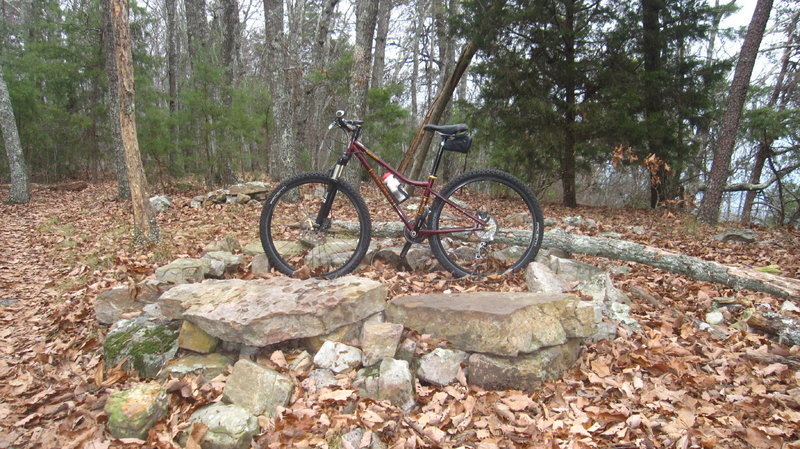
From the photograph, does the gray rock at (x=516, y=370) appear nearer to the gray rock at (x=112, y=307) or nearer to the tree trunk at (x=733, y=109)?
the gray rock at (x=112, y=307)

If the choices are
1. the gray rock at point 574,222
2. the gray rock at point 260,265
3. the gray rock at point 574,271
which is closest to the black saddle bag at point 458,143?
the gray rock at point 574,271

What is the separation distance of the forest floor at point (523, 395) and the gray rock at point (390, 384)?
0.08 meters

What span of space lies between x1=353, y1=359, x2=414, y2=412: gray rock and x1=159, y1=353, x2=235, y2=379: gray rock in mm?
947

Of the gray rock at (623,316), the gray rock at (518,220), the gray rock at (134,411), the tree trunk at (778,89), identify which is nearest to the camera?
the gray rock at (134,411)

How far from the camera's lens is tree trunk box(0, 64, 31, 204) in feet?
32.7

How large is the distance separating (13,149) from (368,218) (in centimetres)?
1143

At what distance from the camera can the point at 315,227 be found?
151 inches

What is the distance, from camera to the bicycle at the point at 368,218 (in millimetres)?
3662

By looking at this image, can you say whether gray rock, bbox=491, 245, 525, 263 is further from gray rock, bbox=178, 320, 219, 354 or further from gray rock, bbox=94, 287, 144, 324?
gray rock, bbox=94, 287, 144, 324

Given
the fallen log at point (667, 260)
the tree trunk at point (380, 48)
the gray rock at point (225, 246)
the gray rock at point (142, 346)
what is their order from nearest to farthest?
the gray rock at point (142, 346), the fallen log at point (667, 260), the gray rock at point (225, 246), the tree trunk at point (380, 48)

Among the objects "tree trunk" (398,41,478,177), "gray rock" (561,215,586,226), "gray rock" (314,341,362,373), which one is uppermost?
"tree trunk" (398,41,478,177)

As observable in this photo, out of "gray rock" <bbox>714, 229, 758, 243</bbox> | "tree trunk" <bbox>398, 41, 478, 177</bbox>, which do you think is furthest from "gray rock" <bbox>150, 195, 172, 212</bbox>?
"gray rock" <bbox>714, 229, 758, 243</bbox>

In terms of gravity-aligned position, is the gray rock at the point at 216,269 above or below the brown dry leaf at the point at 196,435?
above

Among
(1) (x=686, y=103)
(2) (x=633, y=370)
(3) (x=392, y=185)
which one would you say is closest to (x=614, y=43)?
(1) (x=686, y=103)
